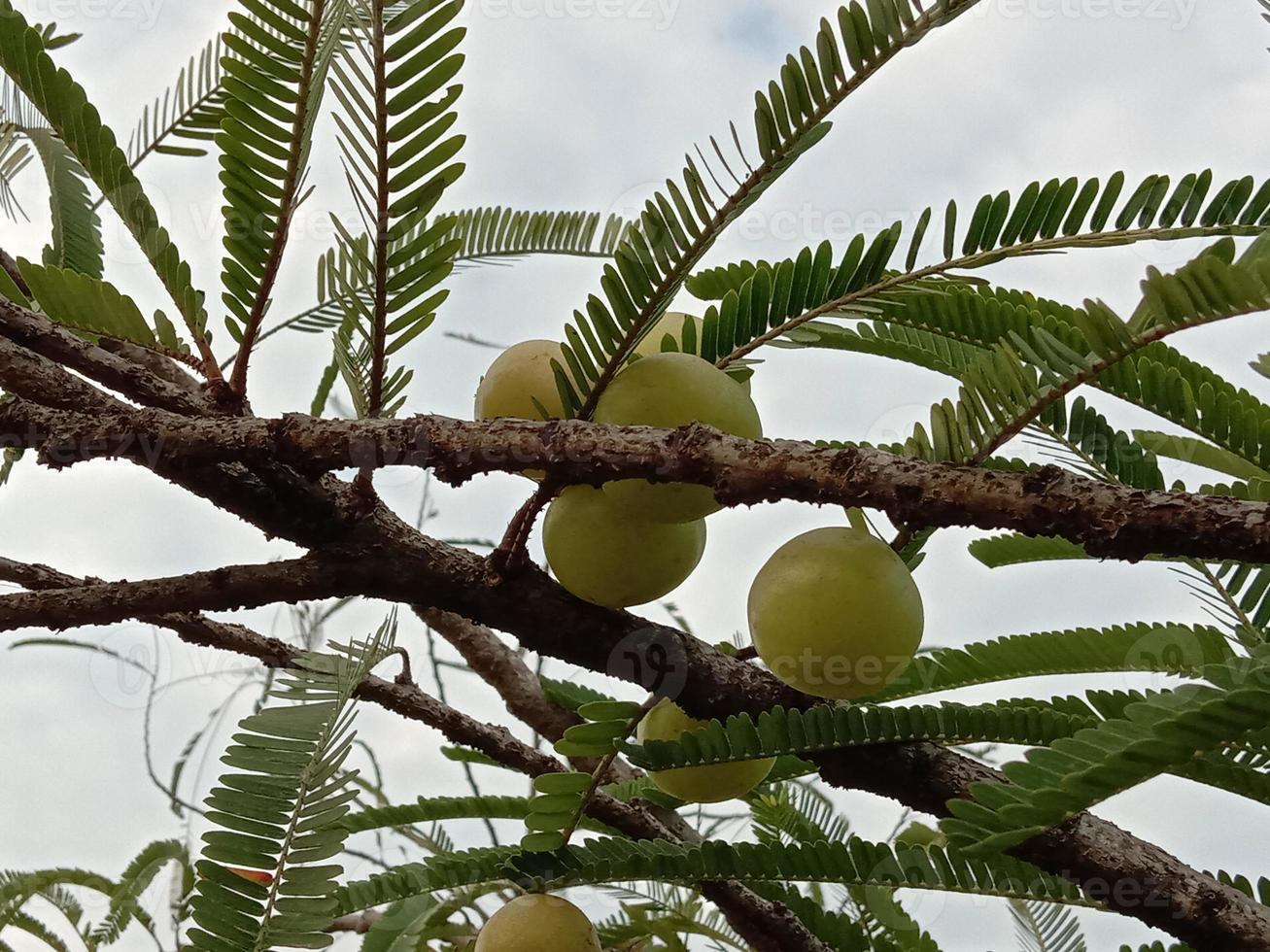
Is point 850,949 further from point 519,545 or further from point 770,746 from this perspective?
point 519,545

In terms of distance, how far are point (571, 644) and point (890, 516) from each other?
270 millimetres

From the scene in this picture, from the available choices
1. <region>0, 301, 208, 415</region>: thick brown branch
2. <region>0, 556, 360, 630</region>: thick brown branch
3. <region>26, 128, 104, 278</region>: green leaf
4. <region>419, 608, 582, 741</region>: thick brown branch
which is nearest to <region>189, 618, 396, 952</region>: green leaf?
<region>0, 556, 360, 630</region>: thick brown branch

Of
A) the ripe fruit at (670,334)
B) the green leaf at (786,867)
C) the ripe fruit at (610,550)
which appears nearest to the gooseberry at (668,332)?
the ripe fruit at (670,334)

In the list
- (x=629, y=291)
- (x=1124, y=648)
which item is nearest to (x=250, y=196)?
(x=629, y=291)

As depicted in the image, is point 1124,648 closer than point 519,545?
No

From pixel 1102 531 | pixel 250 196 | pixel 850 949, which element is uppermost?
pixel 250 196

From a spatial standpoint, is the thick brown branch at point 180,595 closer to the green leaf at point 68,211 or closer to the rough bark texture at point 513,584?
the rough bark texture at point 513,584

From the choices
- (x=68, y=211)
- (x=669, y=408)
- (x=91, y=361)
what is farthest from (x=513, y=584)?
(x=68, y=211)

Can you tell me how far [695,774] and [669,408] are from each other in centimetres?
29

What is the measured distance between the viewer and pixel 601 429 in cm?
47

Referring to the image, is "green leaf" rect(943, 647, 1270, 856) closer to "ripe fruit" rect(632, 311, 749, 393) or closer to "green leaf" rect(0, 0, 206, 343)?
"ripe fruit" rect(632, 311, 749, 393)

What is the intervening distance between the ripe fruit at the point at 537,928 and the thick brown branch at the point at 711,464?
0.30 meters

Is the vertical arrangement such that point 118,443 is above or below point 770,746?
above

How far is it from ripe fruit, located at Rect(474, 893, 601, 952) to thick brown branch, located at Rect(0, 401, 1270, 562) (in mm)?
299
